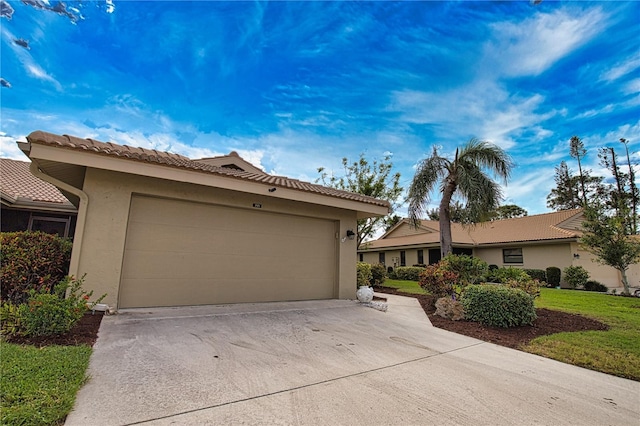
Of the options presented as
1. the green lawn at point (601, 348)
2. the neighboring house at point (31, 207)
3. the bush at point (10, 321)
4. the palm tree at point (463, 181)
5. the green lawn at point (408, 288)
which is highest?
the palm tree at point (463, 181)

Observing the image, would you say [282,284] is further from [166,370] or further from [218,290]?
[166,370]

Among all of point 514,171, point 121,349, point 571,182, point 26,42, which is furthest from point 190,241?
point 571,182

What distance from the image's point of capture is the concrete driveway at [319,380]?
2516 mm

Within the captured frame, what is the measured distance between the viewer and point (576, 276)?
16.7m

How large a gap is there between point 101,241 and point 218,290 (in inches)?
98.1

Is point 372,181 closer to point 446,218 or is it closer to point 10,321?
point 446,218

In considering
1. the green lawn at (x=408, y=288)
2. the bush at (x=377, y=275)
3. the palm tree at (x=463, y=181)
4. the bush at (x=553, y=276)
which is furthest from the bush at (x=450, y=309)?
the bush at (x=553, y=276)

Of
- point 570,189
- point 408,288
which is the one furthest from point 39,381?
point 570,189

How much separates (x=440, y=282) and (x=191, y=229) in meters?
6.47

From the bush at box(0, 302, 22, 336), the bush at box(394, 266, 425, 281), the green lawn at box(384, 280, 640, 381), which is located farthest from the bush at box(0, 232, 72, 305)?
the bush at box(394, 266, 425, 281)

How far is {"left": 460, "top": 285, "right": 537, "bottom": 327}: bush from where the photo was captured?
6344 mm

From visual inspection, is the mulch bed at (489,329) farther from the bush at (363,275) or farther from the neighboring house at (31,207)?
the neighboring house at (31,207)

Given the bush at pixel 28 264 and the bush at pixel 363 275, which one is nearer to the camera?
the bush at pixel 28 264

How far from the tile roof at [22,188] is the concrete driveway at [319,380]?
7.32 metres
